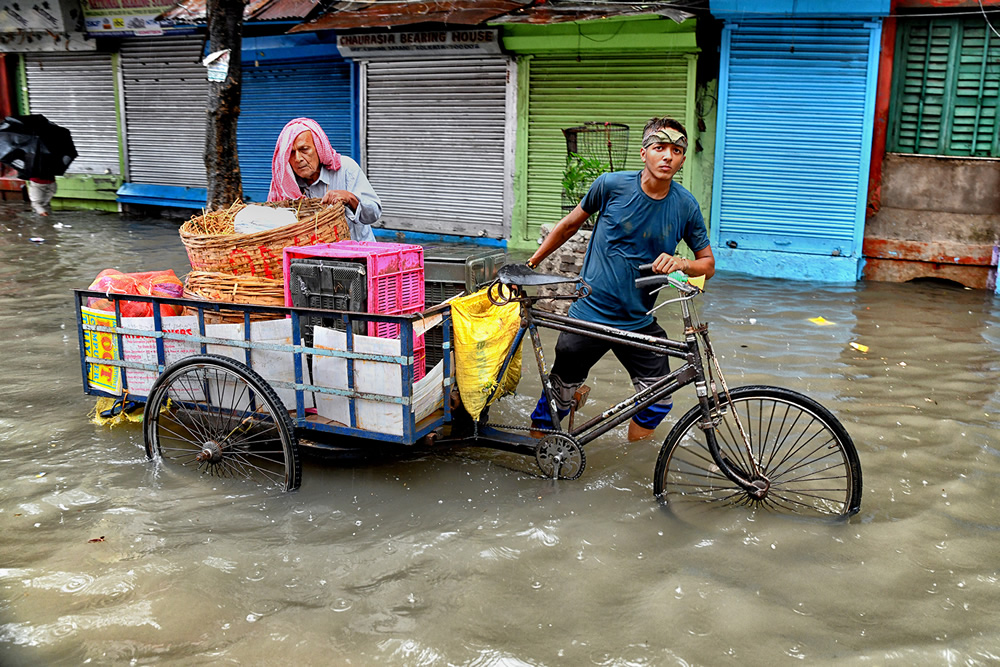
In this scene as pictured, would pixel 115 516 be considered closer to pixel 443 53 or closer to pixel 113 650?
pixel 113 650

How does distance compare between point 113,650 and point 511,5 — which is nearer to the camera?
point 113,650

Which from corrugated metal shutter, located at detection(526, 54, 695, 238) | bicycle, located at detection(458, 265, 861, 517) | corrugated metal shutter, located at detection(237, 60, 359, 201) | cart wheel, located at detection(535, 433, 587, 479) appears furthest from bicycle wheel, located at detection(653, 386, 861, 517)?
corrugated metal shutter, located at detection(237, 60, 359, 201)

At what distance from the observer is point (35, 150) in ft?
43.1

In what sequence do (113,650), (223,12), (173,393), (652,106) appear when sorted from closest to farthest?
(113,650) → (173,393) → (223,12) → (652,106)

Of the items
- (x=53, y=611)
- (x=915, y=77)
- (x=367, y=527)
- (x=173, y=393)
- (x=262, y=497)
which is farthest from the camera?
(x=915, y=77)

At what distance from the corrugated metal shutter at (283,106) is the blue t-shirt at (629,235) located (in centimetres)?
967

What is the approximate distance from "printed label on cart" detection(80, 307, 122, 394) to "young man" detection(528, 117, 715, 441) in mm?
2200

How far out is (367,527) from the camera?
3592 mm

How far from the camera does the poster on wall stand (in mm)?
14415

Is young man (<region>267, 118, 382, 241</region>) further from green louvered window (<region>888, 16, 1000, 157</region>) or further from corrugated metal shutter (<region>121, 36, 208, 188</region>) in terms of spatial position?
corrugated metal shutter (<region>121, 36, 208, 188</region>)

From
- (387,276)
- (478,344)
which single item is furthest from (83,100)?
(478,344)

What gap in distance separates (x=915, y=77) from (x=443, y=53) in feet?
20.0

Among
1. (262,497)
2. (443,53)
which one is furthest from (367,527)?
(443,53)

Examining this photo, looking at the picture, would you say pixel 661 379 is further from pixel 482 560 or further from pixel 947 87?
pixel 947 87
